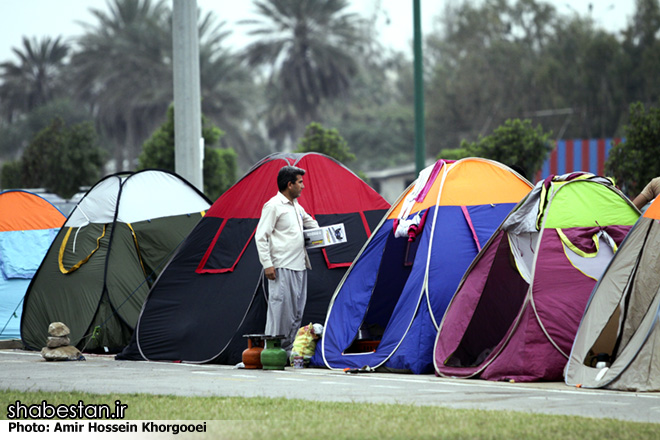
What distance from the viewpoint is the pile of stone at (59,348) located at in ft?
35.7

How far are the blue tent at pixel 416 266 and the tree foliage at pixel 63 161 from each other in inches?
1185

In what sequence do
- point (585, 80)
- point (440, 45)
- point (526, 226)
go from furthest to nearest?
point (440, 45), point (585, 80), point (526, 226)

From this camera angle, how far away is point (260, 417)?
6199 mm

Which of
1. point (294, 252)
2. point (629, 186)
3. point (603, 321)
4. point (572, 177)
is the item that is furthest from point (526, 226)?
point (629, 186)

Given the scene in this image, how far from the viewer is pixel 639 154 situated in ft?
57.4

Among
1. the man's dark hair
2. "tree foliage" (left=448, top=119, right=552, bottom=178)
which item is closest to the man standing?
the man's dark hair

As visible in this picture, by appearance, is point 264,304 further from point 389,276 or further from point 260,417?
point 260,417

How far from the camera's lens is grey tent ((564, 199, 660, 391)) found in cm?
762

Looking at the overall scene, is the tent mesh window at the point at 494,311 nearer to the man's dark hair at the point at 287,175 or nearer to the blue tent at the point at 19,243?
the man's dark hair at the point at 287,175

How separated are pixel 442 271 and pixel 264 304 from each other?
2075mm

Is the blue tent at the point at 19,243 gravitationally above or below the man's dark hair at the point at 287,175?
below

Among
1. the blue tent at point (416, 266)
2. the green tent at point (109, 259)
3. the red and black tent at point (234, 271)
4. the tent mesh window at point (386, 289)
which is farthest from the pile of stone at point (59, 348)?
the tent mesh window at point (386, 289)

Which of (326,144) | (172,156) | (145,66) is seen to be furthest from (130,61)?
(326,144)

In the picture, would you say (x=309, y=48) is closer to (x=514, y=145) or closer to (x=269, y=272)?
(x=514, y=145)
